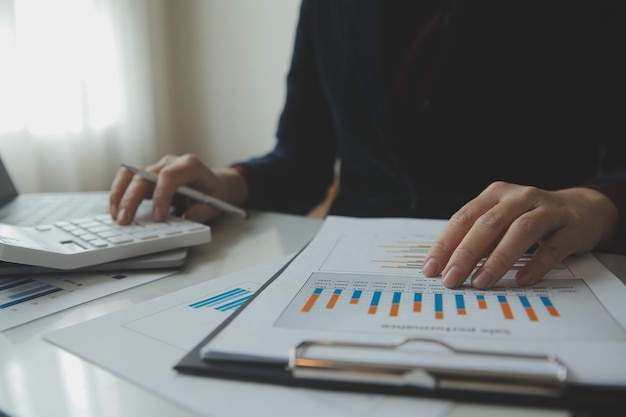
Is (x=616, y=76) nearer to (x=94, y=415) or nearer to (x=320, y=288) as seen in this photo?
(x=320, y=288)

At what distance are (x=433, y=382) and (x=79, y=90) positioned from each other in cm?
205

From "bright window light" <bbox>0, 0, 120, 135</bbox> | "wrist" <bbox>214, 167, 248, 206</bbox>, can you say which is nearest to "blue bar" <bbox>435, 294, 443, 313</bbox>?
"wrist" <bbox>214, 167, 248, 206</bbox>

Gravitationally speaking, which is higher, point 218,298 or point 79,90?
point 79,90

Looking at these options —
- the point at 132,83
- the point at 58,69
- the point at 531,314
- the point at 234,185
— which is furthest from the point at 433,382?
the point at 132,83

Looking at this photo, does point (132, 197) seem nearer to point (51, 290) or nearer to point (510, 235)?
point (51, 290)

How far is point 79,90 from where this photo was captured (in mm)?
1988

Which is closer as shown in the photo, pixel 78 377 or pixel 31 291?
pixel 78 377

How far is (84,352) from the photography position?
1.12ft

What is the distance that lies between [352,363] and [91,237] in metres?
0.37

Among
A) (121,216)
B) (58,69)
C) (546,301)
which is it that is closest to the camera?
(546,301)

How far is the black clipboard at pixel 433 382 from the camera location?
0.83 feet

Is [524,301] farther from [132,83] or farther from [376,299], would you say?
[132,83]

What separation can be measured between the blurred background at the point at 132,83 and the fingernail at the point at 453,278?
180cm

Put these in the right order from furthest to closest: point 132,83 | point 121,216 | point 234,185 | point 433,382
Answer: point 132,83 → point 234,185 → point 121,216 → point 433,382
